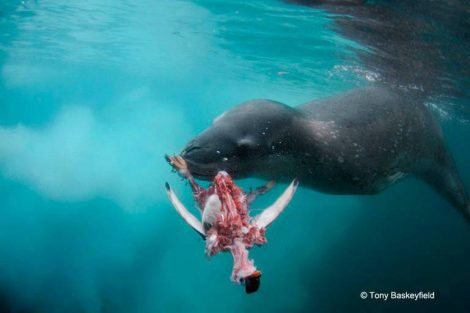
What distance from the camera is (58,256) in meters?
20.2

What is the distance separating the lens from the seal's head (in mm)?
2945

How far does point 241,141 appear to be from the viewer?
10.8ft

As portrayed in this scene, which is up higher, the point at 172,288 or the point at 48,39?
the point at 48,39

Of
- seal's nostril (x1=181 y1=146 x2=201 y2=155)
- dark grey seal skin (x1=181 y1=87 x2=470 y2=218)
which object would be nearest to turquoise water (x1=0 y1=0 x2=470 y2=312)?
dark grey seal skin (x1=181 y1=87 x2=470 y2=218)

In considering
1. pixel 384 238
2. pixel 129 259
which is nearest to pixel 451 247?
pixel 384 238

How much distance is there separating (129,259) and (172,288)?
331cm

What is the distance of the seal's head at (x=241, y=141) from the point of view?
2.95m

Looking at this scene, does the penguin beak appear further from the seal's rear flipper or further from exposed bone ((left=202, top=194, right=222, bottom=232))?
the seal's rear flipper

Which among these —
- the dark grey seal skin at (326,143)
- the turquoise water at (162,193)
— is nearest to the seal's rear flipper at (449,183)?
the dark grey seal skin at (326,143)

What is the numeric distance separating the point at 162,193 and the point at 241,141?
26.2 m

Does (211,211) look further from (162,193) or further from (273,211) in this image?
(162,193)

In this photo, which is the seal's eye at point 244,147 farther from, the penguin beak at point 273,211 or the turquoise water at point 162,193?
the turquoise water at point 162,193

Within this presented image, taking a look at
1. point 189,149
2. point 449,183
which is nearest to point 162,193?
point 449,183

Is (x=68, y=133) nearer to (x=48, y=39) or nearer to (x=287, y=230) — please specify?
(x=48, y=39)
